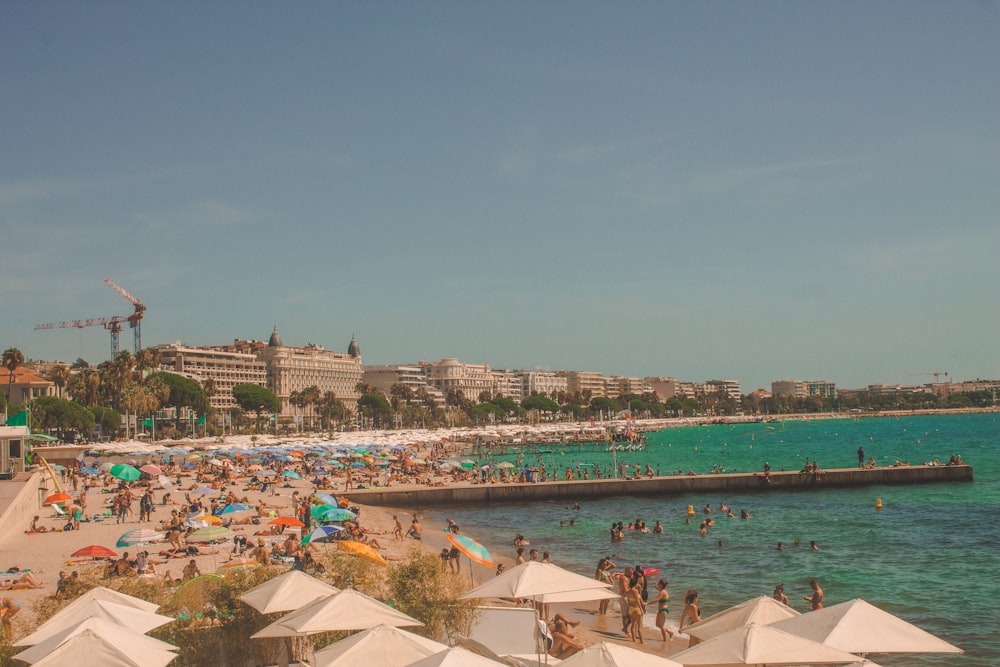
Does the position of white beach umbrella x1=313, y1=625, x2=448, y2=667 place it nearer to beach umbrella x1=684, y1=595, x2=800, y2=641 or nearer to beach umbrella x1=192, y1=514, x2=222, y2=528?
beach umbrella x1=684, y1=595, x2=800, y2=641

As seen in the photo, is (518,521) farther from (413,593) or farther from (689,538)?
(413,593)

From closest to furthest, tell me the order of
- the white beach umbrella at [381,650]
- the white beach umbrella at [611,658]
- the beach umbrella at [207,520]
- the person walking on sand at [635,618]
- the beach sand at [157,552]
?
the white beach umbrella at [611,658] < the white beach umbrella at [381,650] < the person walking on sand at [635,618] < the beach sand at [157,552] < the beach umbrella at [207,520]

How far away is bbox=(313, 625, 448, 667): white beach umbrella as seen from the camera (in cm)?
900

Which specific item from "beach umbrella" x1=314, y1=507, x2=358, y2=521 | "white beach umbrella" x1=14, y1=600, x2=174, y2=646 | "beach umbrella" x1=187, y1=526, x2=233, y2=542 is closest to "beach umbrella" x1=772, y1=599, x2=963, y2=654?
"white beach umbrella" x1=14, y1=600, x2=174, y2=646

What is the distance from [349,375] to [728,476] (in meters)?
151

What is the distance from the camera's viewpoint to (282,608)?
36.0 ft

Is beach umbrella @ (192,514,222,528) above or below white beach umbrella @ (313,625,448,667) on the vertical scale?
below

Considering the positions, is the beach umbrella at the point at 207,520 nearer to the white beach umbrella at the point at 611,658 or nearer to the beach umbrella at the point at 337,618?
the beach umbrella at the point at 337,618

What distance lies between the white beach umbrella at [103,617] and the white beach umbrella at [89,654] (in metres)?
1.32

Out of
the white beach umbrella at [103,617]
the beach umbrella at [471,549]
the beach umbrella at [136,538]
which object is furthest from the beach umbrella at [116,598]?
the beach umbrella at [136,538]

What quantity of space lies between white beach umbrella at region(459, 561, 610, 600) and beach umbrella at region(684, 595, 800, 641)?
1.50m

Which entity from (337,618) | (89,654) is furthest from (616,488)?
(89,654)

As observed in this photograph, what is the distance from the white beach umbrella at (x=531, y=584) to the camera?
11.2m

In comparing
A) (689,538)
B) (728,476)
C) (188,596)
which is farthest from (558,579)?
(728,476)
